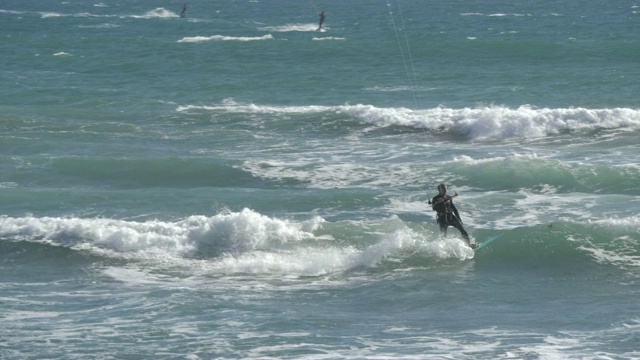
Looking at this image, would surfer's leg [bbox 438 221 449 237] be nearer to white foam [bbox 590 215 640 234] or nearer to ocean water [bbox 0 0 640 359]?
ocean water [bbox 0 0 640 359]

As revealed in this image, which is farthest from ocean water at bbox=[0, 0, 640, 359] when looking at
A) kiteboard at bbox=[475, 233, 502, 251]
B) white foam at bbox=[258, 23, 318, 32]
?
white foam at bbox=[258, 23, 318, 32]

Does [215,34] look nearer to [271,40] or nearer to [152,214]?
[271,40]

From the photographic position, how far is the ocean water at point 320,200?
50.4 ft

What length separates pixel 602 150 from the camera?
89.3ft

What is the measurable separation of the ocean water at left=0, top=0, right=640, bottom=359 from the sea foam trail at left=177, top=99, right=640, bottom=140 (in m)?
0.07

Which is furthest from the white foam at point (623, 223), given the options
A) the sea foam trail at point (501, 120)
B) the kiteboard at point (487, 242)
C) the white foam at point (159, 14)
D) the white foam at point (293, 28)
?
the white foam at point (159, 14)

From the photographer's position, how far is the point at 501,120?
98.7ft

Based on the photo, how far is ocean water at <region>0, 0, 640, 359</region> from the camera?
50.4 ft

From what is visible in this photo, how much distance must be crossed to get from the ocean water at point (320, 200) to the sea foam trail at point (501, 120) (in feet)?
0.22

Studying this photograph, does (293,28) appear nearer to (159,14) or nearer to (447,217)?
(159,14)

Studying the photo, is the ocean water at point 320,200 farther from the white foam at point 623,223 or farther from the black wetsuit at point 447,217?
the black wetsuit at point 447,217

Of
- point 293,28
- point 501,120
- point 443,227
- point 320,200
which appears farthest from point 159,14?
point 443,227

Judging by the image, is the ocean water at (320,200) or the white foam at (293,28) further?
the white foam at (293,28)

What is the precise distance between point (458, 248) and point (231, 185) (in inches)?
264
